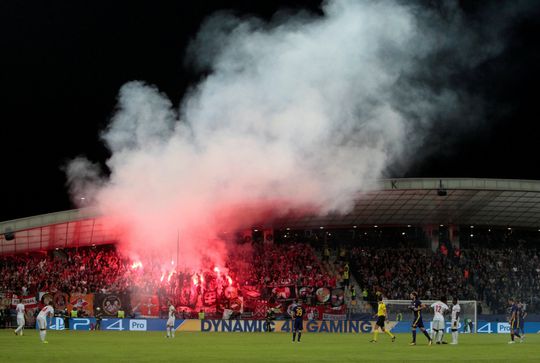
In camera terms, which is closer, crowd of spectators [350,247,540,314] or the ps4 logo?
the ps4 logo

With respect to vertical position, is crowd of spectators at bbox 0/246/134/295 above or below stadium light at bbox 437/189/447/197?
below

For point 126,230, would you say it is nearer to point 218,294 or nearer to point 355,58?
point 218,294

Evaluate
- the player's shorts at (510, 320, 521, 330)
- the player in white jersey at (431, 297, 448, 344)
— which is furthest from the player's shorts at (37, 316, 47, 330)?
the player's shorts at (510, 320, 521, 330)

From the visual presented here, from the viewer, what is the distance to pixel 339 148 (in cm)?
3731

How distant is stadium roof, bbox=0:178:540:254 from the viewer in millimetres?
49344

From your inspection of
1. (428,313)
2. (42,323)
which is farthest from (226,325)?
(42,323)

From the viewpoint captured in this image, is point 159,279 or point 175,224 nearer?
point 175,224

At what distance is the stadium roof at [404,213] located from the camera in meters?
49.3

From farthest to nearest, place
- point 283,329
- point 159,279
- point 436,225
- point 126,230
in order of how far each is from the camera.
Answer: point 436,225
point 126,230
point 159,279
point 283,329

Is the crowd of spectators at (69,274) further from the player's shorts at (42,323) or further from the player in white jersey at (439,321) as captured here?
the player in white jersey at (439,321)

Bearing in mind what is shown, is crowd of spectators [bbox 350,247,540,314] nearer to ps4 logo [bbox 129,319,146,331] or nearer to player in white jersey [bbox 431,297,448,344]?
ps4 logo [bbox 129,319,146,331]

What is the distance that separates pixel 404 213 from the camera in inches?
2181

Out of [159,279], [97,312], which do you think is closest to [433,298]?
[159,279]

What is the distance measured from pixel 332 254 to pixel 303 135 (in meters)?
24.1
